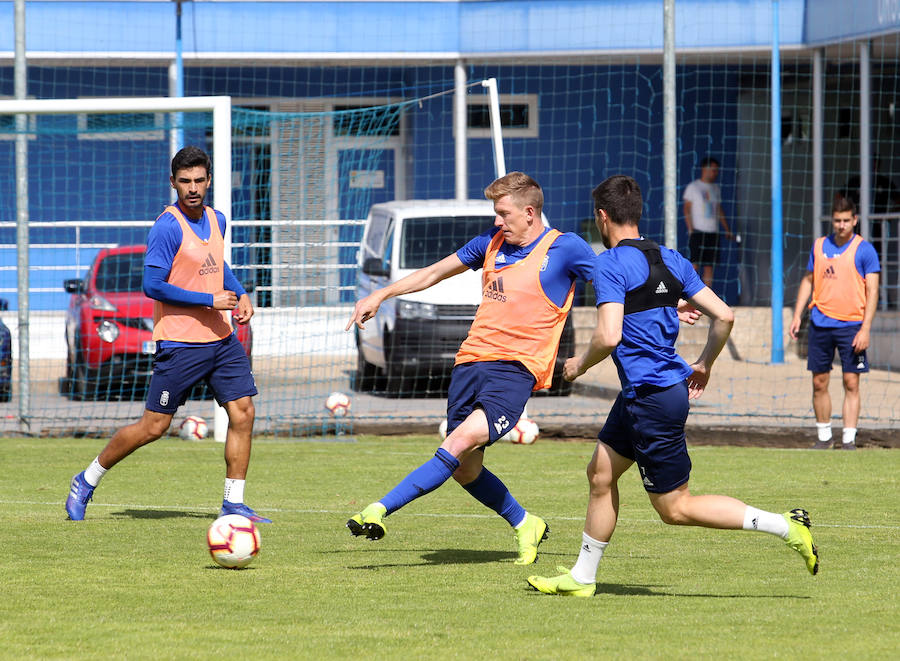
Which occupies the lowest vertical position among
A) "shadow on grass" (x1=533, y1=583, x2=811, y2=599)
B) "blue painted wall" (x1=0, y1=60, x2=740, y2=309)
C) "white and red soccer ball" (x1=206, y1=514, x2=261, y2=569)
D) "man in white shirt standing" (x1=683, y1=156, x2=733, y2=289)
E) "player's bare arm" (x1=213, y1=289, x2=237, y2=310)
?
"shadow on grass" (x1=533, y1=583, x2=811, y2=599)

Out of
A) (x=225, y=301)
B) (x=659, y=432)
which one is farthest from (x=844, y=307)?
(x=659, y=432)

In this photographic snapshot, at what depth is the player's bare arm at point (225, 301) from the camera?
780 centimetres

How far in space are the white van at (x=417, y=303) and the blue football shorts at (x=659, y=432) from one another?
352 inches

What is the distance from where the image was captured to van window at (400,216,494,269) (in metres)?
15.9

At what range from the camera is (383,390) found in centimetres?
1596

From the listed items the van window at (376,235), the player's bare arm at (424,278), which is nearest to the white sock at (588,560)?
the player's bare arm at (424,278)

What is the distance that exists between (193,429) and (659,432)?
292 inches

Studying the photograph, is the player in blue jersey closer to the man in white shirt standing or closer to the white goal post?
the white goal post

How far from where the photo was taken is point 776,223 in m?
18.6

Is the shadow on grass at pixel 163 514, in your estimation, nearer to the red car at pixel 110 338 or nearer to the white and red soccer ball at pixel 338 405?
the white and red soccer ball at pixel 338 405

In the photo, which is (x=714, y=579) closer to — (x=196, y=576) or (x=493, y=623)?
(x=493, y=623)

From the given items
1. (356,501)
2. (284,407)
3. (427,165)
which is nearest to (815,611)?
(356,501)

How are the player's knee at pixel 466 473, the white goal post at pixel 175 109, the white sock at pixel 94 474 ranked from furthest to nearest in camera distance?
the white goal post at pixel 175 109
the white sock at pixel 94 474
the player's knee at pixel 466 473

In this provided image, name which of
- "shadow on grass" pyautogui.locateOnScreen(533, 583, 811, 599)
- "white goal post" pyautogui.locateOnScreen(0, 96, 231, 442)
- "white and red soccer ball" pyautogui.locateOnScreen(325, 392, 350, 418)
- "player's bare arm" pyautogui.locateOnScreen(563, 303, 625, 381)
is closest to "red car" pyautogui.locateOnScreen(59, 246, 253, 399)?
"white and red soccer ball" pyautogui.locateOnScreen(325, 392, 350, 418)
